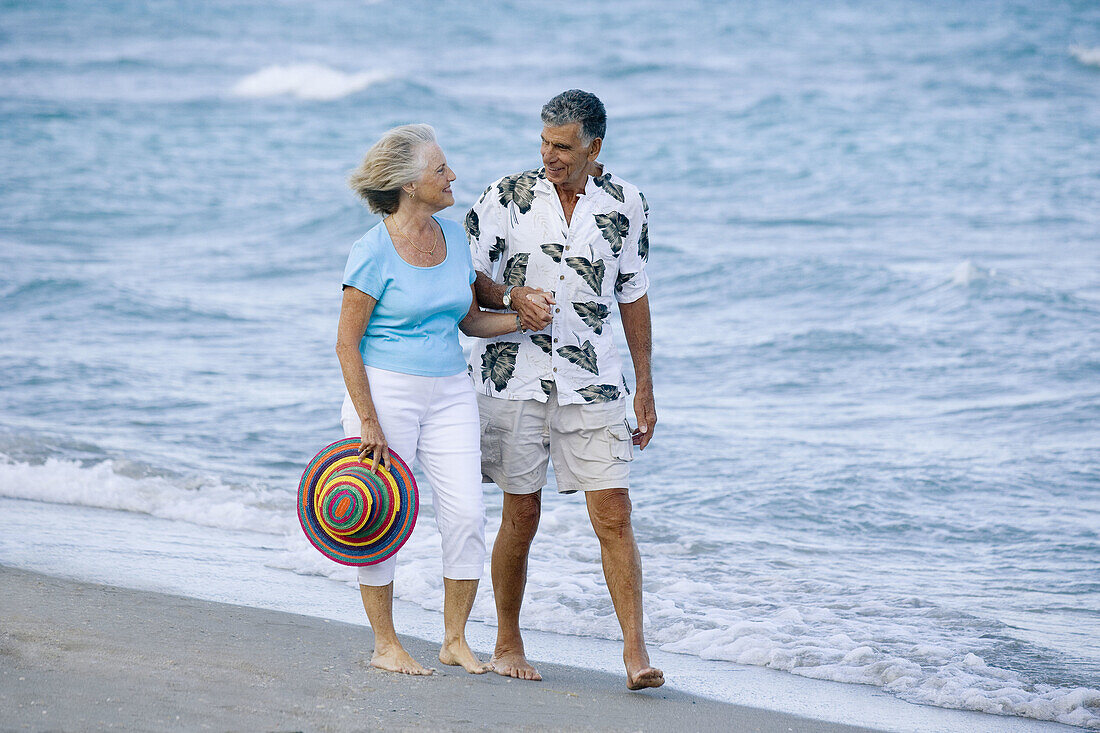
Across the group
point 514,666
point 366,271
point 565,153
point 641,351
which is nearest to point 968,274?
point 641,351

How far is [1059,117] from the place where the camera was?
25625 millimetres

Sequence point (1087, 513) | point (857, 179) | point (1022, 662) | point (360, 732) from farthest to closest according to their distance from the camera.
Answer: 1. point (857, 179)
2. point (1087, 513)
3. point (1022, 662)
4. point (360, 732)

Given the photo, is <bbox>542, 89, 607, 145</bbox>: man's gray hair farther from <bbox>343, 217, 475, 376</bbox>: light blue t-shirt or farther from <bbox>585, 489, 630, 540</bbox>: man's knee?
<bbox>585, 489, 630, 540</bbox>: man's knee

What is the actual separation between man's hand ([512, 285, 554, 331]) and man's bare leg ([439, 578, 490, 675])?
841 millimetres

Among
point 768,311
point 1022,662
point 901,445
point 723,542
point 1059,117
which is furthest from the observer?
point 1059,117

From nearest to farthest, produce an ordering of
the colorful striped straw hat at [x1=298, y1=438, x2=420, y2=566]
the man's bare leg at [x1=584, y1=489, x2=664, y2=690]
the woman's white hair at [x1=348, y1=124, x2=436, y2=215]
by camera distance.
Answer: the colorful striped straw hat at [x1=298, y1=438, x2=420, y2=566], the woman's white hair at [x1=348, y1=124, x2=436, y2=215], the man's bare leg at [x1=584, y1=489, x2=664, y2=690]

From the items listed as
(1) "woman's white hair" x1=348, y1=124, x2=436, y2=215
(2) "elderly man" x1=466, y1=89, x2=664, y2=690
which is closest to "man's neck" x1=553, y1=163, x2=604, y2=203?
(2) "elderly man" x1=466, y1=89, x2=664, y2=690

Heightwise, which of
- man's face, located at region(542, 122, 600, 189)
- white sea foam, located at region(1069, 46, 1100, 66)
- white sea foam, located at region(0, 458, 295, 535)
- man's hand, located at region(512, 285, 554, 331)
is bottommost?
white sea foam, located at region(0, 458, 295, 535)

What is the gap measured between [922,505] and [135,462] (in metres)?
4.44

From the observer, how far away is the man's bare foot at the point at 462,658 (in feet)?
12.4

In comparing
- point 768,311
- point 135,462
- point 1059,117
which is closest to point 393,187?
point 135,462

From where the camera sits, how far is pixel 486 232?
151 inches

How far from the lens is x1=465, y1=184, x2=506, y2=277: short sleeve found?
3.80 m

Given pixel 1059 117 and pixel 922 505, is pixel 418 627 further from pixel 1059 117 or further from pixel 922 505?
pixel 1059 117
